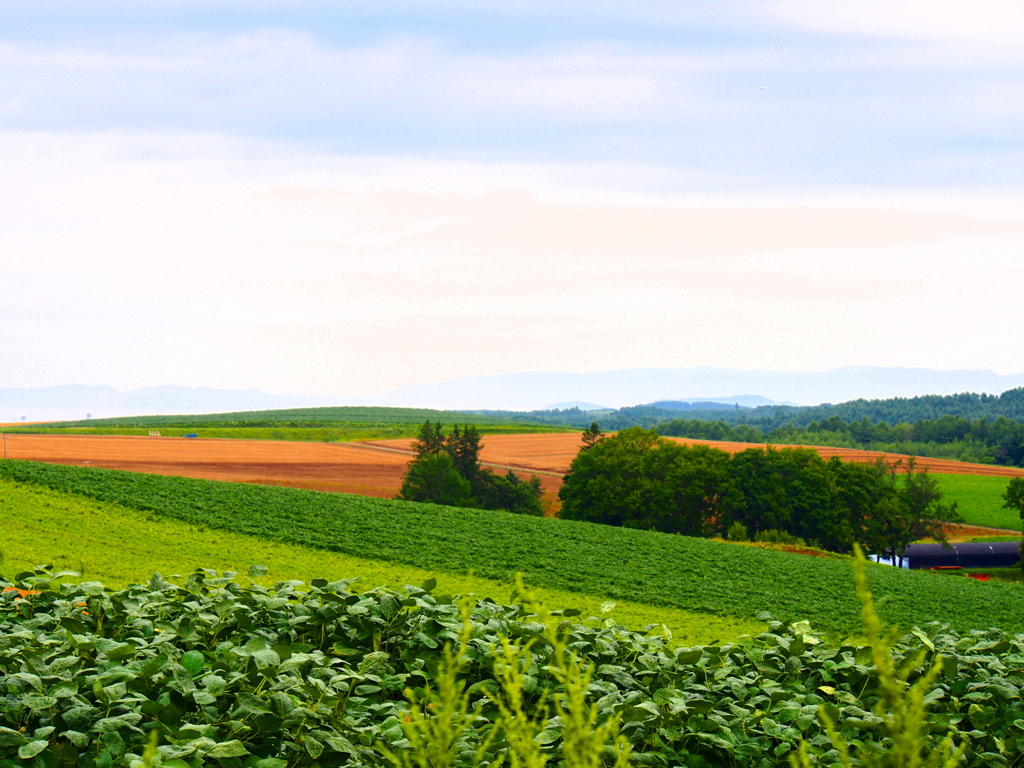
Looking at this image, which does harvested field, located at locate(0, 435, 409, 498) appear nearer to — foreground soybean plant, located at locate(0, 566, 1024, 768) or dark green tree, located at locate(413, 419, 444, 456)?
dark green tree, located at locate(413, 419, 444, 456)

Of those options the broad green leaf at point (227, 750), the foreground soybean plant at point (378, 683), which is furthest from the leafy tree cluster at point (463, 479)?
the broad green leaf at point (227, 750)

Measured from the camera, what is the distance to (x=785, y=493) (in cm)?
5791

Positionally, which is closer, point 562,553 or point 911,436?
point 562,553

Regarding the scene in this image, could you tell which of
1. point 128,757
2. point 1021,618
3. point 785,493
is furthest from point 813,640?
point 785,493

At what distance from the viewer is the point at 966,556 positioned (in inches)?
2539

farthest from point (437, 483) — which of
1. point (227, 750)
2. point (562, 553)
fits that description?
point (227, 750)

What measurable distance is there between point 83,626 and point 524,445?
87.5 meters

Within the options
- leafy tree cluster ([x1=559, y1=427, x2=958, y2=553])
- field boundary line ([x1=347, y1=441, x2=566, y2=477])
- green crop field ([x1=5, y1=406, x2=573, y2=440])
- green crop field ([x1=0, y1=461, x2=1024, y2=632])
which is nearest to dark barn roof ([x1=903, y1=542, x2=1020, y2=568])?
leafy tree cluster ([x1=559, y1=427, x2=958, y2=553])

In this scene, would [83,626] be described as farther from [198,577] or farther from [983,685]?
[983,685]

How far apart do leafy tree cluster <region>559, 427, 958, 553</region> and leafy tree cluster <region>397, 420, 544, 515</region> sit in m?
5.03

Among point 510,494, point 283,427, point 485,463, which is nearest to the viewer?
point 510,494

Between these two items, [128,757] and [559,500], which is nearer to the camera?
[128,757]

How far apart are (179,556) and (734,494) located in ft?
132

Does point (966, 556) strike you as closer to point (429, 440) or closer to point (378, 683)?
point (429, 440)
